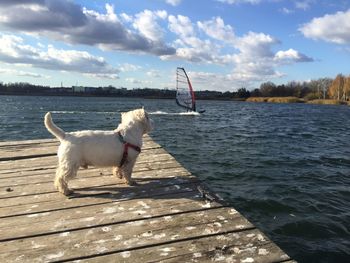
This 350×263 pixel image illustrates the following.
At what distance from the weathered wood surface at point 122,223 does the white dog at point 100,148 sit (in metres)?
0.29

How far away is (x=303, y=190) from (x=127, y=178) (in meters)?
7.08

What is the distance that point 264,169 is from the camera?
1417cm

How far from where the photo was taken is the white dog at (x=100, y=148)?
5.57 meters

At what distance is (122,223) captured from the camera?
451cm

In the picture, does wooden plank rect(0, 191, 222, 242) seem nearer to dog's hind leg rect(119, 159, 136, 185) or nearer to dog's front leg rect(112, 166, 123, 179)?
dog's hind leg rect(119, 159, 136, 185)

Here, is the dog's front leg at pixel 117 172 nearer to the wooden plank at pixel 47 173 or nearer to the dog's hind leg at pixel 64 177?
the wooden plank at pixel 47 173

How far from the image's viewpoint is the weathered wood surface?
3812 millimetres

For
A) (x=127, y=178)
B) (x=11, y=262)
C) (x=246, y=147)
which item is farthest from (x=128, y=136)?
(x=246, y=147)

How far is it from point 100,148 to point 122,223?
5.15 feet

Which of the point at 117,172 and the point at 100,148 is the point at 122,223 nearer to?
the point at 100,148

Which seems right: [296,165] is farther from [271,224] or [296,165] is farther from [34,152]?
[34,152]

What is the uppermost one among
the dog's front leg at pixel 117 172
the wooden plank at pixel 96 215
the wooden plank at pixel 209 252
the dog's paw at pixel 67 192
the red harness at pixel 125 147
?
the red harness at pixel 125 147

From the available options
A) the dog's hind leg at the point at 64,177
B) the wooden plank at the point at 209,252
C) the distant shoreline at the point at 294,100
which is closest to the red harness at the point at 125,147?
the dog's hind leg at the point at 64,177

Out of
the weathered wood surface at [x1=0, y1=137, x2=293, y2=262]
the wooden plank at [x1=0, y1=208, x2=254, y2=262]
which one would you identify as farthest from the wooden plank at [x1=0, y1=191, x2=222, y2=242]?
the wooden plank at [x1=0, y1=208, x2=254, y2=262]
